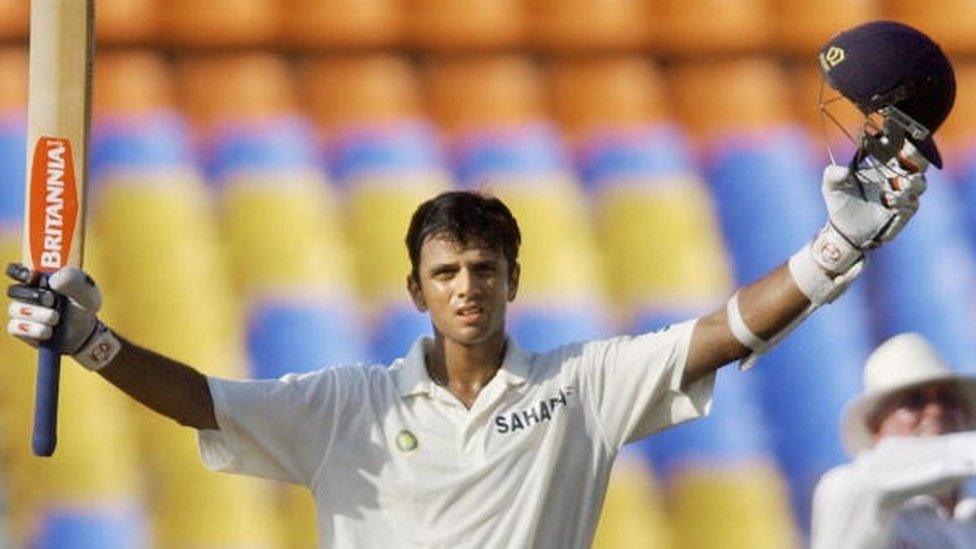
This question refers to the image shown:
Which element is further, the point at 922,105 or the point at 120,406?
the point at 120,406

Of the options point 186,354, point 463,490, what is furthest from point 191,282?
point 463,490

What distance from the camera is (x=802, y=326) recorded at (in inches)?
Result: 235

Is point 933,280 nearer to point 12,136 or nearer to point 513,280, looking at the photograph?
point 12,136

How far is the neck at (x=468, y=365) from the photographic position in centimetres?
378

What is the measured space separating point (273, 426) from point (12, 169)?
6.90 feet

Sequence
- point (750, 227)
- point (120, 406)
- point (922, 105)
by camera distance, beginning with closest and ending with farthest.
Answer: point (922, 105) < point (120, 406) < point (750, 227)

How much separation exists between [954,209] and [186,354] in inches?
73.1

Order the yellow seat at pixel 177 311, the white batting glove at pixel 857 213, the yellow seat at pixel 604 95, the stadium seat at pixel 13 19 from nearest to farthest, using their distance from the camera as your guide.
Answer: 1. the white batting glove at pixel 857 213
2. the yellow seat at pixel 177 311
3. the stadium seat at pixel 13 19
4. the yellow seat at pixel 604 95

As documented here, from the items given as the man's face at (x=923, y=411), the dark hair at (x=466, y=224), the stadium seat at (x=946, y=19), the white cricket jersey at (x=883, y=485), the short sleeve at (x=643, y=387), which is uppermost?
the stadium seat at (x=946, y=19)

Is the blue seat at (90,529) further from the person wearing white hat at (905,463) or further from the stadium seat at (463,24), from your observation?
the person wearing white hat at (905,463)

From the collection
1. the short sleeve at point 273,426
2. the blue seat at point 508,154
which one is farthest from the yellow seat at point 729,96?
the short sleeve at point 273,426

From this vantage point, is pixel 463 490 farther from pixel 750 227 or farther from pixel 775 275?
pixel 750 227

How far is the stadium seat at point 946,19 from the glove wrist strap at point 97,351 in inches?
121

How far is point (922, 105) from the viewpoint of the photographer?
3564 mm
